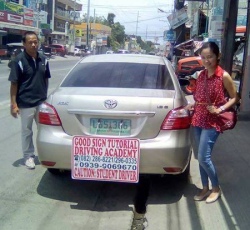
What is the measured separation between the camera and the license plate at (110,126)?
3814 mm

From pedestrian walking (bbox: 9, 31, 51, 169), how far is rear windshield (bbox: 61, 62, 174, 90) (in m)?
0.57

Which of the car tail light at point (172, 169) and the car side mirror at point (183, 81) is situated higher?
the car side mirror at point (183, 81)

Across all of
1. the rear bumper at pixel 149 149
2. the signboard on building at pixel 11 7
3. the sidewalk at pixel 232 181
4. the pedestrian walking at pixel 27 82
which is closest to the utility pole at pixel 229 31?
the sidewalk at pixel 232 181

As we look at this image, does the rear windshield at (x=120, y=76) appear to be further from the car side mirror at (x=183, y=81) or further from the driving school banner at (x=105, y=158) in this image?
the car side mirror at (x=183, y=81)

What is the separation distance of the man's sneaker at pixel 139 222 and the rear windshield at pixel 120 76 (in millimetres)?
1401

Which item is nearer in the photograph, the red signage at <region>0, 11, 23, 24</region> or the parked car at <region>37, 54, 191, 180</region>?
the parked car at <region>37, 54, 191, 180</region>

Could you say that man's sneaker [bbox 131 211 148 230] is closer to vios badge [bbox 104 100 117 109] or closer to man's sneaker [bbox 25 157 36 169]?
vios badge [bbox 104 100 117 109]

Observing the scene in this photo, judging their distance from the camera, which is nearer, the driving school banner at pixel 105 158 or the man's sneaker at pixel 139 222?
the man's sneaker at pixel 139 222

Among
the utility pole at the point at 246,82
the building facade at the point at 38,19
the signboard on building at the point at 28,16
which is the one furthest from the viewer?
the signboard on building at the point at 28,16

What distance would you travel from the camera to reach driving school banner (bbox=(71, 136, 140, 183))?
12.4ft

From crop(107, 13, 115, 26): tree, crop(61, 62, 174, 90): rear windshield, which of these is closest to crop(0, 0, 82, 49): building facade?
crop(61, 62, 174, 90): rear windshield

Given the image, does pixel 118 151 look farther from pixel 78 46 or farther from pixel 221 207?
pixel 78 46

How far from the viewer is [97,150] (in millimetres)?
3832

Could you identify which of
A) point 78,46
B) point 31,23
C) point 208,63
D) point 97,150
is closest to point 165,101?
point 208,63
